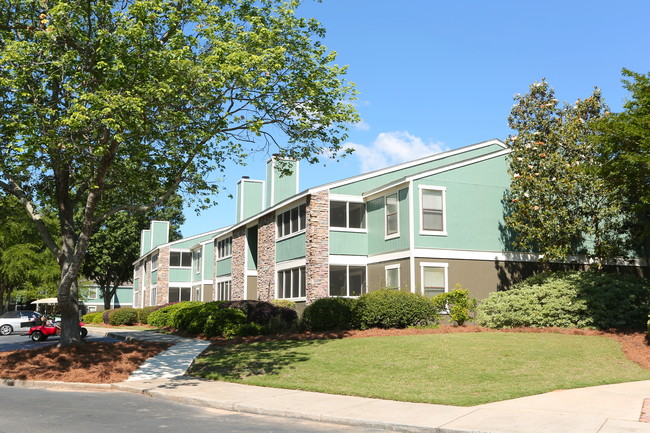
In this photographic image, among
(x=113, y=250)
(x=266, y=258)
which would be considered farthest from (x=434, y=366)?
(x=113, y=250)

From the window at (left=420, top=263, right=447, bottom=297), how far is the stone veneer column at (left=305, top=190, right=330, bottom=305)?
15.2 ft

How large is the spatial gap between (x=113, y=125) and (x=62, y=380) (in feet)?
20.1

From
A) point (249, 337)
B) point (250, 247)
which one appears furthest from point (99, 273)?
point (249, 337)

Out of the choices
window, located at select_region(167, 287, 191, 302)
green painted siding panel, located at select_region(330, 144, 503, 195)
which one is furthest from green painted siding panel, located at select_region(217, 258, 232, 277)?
green painted siding panel, located at select_region(330, 144, 503, 195)

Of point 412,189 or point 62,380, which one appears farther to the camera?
point 412,189

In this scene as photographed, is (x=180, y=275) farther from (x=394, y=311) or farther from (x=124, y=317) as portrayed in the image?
(x=394, y=311)

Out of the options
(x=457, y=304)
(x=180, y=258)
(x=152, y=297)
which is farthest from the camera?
(x=152, y=297)

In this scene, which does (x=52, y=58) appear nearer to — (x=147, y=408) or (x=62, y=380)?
(x=62, y=380)

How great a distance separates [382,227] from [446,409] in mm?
15668

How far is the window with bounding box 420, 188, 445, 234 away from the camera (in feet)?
75.7

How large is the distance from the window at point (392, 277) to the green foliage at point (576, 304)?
3695mm

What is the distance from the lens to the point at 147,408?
410 inches

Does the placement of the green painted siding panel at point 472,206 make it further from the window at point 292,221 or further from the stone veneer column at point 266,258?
the stone veneer column at point 266,258

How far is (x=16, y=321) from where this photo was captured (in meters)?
34.3
